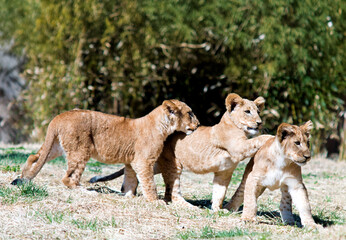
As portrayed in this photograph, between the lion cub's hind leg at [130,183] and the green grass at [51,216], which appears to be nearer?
the green grass at [51,216]

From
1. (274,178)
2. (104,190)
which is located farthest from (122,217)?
(274,178)

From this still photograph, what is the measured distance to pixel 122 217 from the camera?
14.8 ft

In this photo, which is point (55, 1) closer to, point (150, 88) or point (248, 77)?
point (150, 88)

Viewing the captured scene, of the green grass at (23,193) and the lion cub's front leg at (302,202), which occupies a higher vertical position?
the lion cub's front leg at (302,202)

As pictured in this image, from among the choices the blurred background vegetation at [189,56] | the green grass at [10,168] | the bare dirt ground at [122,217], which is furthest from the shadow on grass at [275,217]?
the blurred background vegetation at [189,56]

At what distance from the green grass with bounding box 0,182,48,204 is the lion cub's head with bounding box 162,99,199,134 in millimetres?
1443

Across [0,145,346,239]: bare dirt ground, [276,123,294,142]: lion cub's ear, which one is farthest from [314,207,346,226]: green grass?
[276,123,294,142]: lion cub's ear

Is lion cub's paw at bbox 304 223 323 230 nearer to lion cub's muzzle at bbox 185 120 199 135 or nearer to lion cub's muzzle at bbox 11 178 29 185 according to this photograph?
lion cub's muzzle at bbox 185 120 199 135

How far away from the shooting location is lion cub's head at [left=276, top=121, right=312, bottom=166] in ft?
14.4

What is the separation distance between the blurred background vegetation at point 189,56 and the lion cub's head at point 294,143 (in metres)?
6.03

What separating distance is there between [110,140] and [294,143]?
6.40ft

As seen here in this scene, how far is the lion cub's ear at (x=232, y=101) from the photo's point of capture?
5.16m

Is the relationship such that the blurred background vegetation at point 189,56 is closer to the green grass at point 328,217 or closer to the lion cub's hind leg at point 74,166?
the green grass at point 328,217

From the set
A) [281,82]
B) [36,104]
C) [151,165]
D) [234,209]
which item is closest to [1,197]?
[151,165]
